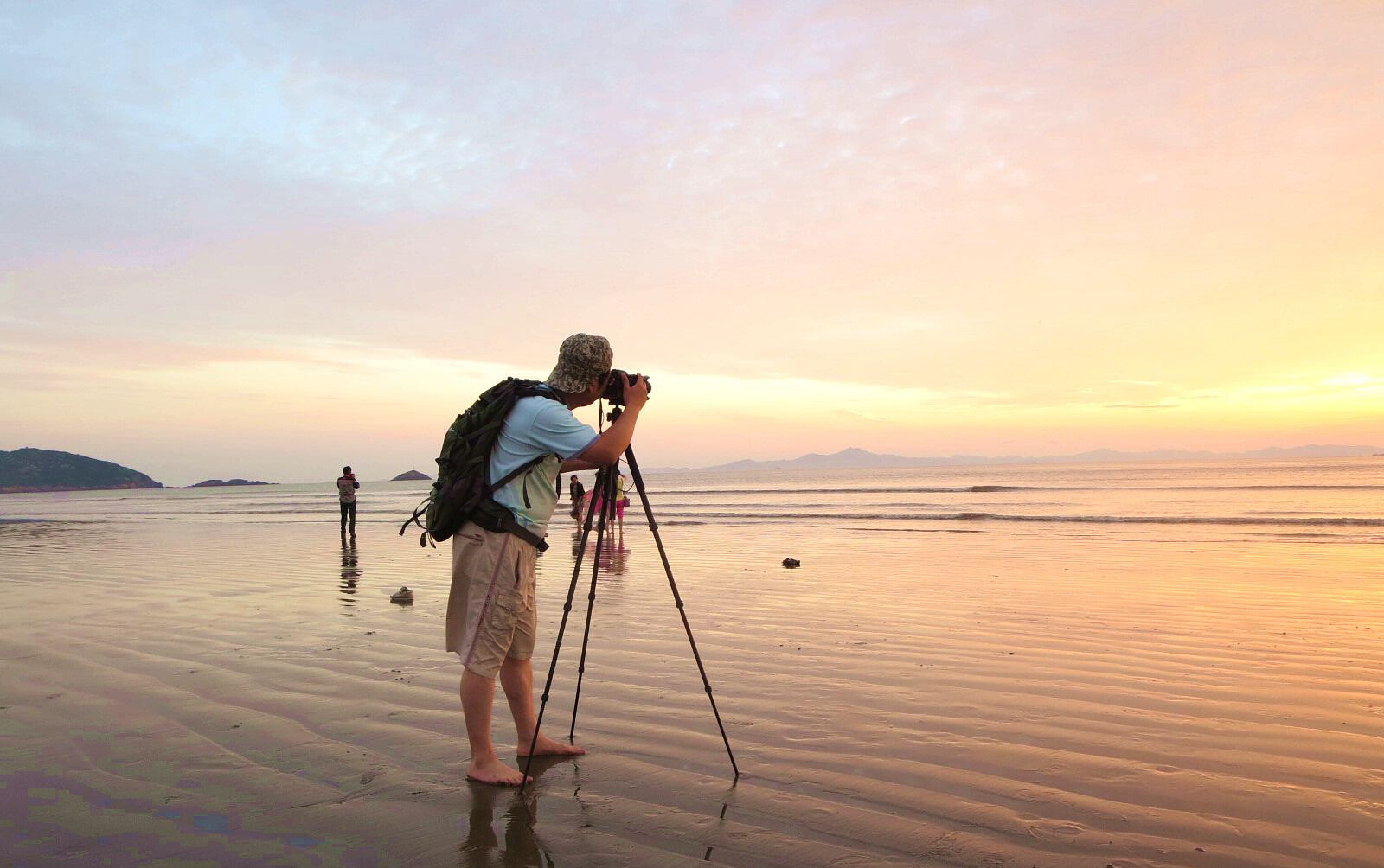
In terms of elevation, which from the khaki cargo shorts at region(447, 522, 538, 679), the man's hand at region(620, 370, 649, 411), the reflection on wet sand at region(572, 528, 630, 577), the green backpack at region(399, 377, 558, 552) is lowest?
the reflection on wet sand at region(572, 528, 630, 577)

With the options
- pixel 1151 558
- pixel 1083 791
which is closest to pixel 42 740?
pixel 1083 791

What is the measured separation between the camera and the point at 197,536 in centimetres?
2147

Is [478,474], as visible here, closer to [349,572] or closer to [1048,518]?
[349,572]

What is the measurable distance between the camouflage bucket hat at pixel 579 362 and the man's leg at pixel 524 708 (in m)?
1.35

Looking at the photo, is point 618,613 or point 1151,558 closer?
point 618,613

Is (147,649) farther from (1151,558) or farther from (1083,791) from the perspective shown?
(1151,558)

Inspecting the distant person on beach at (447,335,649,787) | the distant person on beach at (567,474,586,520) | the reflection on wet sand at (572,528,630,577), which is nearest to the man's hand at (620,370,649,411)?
the distant person on beach at (447,335,649,787)

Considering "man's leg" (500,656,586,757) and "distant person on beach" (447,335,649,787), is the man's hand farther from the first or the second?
"man's leg" (500,656,586,757)

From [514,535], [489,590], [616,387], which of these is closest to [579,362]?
[616,387]

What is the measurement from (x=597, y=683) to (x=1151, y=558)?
10.6m

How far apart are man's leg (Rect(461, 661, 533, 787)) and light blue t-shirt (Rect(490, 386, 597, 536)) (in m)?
0.73

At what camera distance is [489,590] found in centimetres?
362

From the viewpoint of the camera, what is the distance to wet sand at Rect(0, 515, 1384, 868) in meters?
3.05

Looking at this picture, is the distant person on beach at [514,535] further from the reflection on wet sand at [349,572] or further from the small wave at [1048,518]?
the small wave at [1048,518]
